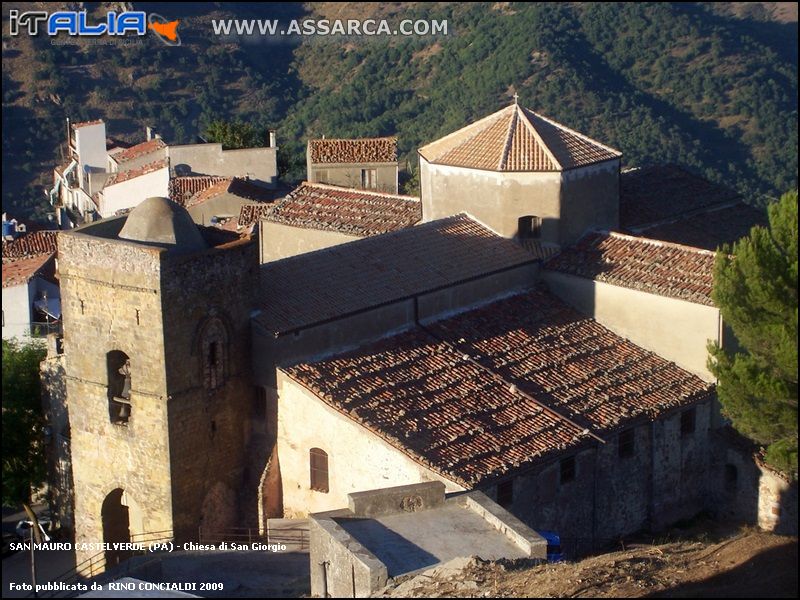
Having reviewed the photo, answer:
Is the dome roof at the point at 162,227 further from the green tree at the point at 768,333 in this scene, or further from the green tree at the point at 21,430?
the green tree at the point at 768,333

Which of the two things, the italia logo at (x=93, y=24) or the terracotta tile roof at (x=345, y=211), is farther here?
the italia logo at (x=93, y=24)

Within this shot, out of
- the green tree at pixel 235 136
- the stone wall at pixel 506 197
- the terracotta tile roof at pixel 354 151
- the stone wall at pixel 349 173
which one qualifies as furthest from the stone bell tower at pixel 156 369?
the green tree at pixel 235 136

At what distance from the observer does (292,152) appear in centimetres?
5816

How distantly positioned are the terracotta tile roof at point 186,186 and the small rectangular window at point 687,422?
24790 millimetres

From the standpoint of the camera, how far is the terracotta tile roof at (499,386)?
79.9 ft

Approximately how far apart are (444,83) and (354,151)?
17162 millimetres

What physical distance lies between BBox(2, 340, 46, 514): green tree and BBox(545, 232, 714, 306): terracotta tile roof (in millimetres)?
11577

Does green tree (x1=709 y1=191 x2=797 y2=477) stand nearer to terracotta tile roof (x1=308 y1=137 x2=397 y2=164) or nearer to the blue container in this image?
the blue container

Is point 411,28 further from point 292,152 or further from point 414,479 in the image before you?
point 414,479

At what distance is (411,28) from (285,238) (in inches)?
1466

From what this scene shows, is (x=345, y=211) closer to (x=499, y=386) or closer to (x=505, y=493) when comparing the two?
(x=499, y=386)

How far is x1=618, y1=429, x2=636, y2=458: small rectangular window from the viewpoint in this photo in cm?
2672

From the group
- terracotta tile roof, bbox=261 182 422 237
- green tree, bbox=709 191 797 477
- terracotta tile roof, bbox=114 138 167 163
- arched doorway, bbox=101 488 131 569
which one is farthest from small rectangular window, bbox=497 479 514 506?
terracotta tile roof, bbox=114 138 167 163

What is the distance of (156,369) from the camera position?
23984mm
